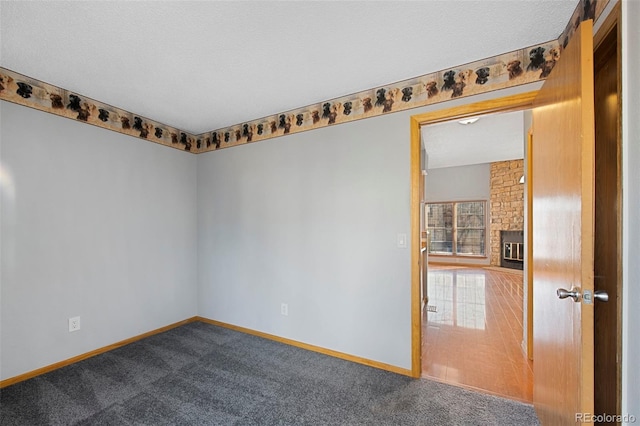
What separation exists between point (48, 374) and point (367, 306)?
9.09 ft

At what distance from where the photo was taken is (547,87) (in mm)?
1629

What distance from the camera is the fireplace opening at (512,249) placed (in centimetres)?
696

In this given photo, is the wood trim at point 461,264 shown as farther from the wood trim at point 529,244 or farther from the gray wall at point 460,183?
the wood trim at point 529,244

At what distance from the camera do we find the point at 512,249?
23.3 feet

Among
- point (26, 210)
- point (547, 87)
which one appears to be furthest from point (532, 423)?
point (26, 210)

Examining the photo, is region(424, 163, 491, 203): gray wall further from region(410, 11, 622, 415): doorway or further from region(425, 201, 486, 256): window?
region(410, 11, 622, 415): doorway

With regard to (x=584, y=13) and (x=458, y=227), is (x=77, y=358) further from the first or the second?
(x=458, y=227)

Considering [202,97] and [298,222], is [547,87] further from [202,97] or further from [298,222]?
[202,97]

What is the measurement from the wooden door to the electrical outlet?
3.61 metres

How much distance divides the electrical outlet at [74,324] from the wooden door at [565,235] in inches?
142
